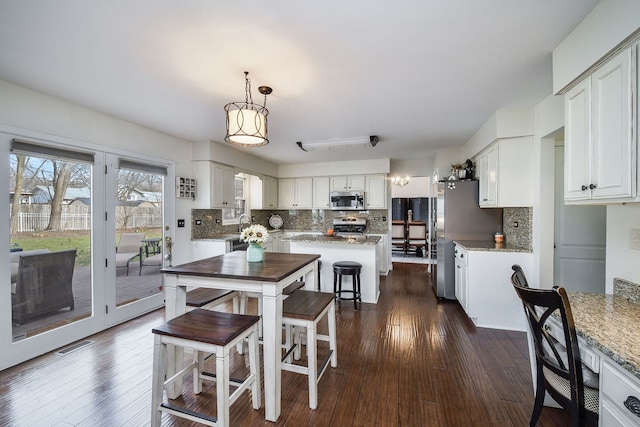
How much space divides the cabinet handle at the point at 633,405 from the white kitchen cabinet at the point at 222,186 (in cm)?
459

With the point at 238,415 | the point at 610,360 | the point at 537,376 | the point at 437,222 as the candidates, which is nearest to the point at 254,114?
the point at 238,415

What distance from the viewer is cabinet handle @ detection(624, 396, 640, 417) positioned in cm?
89

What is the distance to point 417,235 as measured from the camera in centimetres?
791

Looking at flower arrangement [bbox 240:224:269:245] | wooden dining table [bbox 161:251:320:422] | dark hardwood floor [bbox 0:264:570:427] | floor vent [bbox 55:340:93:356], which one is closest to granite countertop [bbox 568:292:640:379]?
dark hardwood floor [bbox 0:264:570:427]

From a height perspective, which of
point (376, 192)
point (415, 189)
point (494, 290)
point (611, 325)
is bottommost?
point (494, 290)

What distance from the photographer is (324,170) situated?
19.8 ft

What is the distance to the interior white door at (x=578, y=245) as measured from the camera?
2.91 metres

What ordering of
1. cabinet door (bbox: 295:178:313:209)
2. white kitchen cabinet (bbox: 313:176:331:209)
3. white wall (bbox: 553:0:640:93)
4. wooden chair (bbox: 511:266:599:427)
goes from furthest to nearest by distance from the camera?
cabinet door (bbox: 295:178:313:209)
white kitchen cabinet (bbox: 313:176:331:209)
white wall (bbox: 553:0:640:93)
wooden chair (bbox: 511:266:599:427)

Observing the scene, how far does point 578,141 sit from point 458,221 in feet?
7.35

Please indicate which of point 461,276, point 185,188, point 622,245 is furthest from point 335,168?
point 622,245

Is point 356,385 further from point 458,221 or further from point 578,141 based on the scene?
point 458,221

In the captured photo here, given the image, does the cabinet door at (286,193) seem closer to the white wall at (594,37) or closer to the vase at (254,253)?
the vase at (254,253)

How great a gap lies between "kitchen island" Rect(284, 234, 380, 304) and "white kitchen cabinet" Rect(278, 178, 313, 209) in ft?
7.15

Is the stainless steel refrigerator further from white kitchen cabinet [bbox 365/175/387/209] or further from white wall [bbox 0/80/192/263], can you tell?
white wall [bbox 0/80/192/263]
